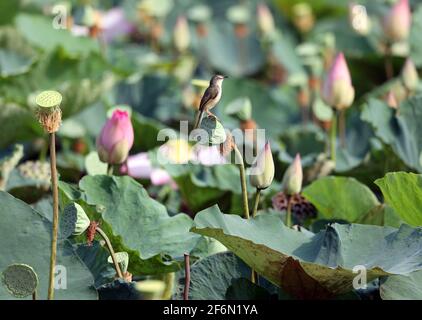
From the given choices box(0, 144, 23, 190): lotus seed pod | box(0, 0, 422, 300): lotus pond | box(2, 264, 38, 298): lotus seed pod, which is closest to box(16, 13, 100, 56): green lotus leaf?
box(0, 0, 422, 300): lotus pond

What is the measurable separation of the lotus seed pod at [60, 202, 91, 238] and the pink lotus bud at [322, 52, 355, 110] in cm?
72

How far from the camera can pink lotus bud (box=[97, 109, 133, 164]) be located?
66.1 inches

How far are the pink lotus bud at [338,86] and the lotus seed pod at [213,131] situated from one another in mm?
628

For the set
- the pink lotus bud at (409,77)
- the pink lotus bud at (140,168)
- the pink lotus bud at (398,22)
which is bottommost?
the pink lotus bud at (140,168)

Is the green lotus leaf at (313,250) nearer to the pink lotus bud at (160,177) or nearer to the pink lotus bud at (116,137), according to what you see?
the pink lotus bud at (116,137)

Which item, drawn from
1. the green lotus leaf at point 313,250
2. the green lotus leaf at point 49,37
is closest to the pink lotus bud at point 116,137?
the green lotus leaf at point 313,250

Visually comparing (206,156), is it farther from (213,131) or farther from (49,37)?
(49,37)

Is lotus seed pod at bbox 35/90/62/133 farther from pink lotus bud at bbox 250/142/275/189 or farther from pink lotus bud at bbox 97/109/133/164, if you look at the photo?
pink lotus bud at bbox 97/109/133/164

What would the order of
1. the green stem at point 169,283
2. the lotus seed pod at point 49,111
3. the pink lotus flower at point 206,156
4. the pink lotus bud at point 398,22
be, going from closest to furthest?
the lotus seed pod at point 49,111 → the green stem at point 169,283 → the pink lotus flower at point 206,156 → the pink lotus bud at point 398,22

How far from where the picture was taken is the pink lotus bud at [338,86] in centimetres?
195

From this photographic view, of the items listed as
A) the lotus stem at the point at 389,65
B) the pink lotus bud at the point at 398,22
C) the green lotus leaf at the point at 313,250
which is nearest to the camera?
the green lotus leaf at the point at 313,250
